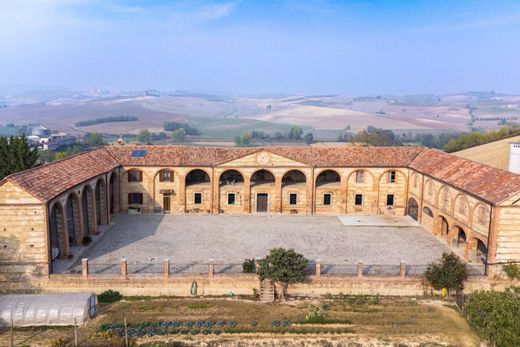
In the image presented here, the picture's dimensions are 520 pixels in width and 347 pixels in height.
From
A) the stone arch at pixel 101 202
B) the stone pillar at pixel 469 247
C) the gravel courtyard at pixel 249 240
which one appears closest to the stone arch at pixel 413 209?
the gravel courtyard at pixel 249 240

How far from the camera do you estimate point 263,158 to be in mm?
42688

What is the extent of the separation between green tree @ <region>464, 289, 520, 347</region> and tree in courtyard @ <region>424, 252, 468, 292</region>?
16.2ft

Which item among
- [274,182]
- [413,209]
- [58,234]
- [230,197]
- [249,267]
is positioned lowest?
[249,267]

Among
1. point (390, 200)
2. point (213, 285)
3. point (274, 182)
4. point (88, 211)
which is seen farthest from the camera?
point (274, 182)

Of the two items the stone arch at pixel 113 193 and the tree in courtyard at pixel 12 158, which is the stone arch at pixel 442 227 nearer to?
the stone arch at pixel 113 193

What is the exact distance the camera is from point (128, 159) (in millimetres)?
42875

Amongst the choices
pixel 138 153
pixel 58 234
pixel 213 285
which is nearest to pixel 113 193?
pixel 138 153

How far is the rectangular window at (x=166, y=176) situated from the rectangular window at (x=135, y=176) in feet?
6.05

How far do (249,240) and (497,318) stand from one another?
64.2ft

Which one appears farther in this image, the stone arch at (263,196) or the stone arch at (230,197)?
the stone arch at (263,196)

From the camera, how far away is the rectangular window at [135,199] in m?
43.3

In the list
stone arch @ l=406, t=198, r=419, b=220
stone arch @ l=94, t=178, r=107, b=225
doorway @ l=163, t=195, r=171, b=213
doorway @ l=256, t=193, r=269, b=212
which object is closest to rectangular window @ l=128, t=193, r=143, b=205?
doorway @ l=163, t=195, r=171, b=213

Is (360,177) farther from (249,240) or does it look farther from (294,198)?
(249,240)

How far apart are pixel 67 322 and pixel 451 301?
844 inches
